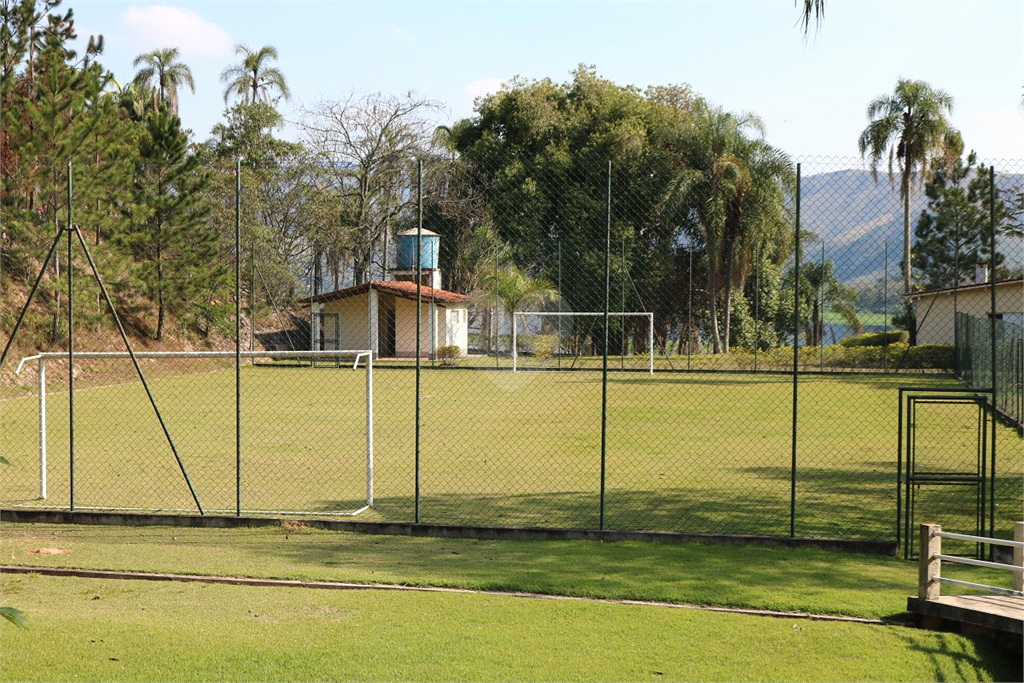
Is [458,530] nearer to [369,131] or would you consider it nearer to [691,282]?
[691,282]

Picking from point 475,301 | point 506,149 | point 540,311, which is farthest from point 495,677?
point 506,149

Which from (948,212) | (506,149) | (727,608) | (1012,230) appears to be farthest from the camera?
(506,149)

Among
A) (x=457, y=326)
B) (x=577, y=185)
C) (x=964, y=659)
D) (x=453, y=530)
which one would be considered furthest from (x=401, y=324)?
(x=964, y=659)

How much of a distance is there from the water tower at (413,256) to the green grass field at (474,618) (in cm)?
384

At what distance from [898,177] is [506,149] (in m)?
16.8

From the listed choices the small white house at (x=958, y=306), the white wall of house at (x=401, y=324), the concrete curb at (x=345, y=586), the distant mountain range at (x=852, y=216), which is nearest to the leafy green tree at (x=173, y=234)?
the white wall of house at (x=401, y=324)

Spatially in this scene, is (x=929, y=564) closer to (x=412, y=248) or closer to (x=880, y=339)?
(x=412, y=248)

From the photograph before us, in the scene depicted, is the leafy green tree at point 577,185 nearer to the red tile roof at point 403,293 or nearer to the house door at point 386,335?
the red tile roof at point 403,293

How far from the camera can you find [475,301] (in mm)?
14812

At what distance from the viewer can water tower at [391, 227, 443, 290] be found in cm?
1110

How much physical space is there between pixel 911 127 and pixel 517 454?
32.3 meters

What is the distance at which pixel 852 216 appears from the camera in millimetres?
8109

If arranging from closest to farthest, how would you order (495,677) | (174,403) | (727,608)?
1. (495,677)
2. (727,608)
3. (174,403)

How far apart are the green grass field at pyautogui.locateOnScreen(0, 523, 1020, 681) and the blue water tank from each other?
4301 mm
